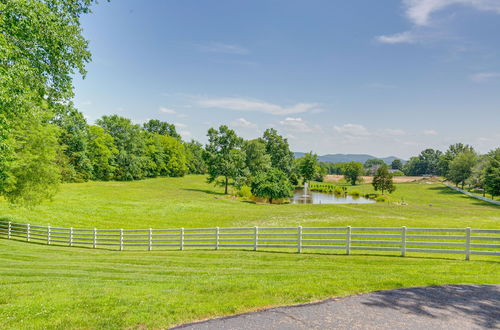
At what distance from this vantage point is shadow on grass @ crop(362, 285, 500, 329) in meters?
7.28

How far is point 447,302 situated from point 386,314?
2.08 m

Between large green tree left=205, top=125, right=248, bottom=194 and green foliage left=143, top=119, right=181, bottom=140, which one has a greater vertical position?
green foliage left=143, top=119, right=181, bottom=140

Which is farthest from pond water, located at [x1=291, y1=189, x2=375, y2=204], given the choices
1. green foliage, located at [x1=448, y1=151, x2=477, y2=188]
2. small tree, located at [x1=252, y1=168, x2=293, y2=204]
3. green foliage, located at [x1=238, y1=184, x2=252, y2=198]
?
green foliage, located at [x1=448, y1=151, x2=477, y2=188]

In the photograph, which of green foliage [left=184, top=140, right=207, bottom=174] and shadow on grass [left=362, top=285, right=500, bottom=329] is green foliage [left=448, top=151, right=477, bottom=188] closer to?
green foliage [left=184, top=140, right=207, bottom=174]

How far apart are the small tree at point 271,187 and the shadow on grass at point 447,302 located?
46.6 m

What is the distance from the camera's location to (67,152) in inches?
2719

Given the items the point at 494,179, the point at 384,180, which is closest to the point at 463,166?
the point at 494,179

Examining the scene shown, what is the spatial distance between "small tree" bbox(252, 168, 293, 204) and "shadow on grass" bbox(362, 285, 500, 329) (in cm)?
4663

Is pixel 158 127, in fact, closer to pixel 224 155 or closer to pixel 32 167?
pixel 224 155

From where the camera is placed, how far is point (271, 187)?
5578 cm

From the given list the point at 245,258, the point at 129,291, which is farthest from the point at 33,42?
the point at 245,258

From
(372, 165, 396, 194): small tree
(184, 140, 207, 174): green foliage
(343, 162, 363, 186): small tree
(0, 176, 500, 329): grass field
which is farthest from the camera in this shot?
(184, 140, 207, 174): green foliage

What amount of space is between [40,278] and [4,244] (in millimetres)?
13754

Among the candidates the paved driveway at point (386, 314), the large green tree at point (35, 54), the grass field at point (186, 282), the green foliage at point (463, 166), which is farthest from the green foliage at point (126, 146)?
the green foliage at point (463, 166)
